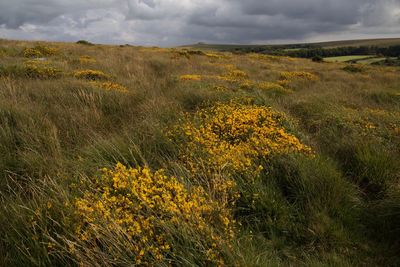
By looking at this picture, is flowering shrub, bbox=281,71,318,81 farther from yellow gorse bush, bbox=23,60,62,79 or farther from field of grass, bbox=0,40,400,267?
yellow gorse bush, bbox=23,60,62,79

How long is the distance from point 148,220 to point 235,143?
195 centimetres

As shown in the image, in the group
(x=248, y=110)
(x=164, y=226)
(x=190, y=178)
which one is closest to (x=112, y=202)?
(x=164, y=226)

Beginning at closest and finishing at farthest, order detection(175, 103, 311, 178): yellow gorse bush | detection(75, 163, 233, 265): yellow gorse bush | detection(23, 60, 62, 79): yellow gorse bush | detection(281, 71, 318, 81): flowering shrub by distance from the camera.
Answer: detection(75, 163, 233, 265): yellow gorse bush → detection(175, 103, 311, 178): yellow gorse bush → detection(23, 60, 62, 79): yellow gorse bush → detection(281, 71, 318, 81): flowering shrub

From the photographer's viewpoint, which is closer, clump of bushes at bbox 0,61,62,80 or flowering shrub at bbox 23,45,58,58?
clump of bushes at bbox 0,61,62,80

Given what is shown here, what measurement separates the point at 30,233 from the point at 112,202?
68 cm

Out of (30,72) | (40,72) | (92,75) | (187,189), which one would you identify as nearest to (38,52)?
(30,72)

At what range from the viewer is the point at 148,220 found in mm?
2480

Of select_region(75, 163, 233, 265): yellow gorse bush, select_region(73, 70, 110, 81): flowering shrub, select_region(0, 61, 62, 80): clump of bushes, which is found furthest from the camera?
select_region(73, 70, 110, 81): flowering shrub

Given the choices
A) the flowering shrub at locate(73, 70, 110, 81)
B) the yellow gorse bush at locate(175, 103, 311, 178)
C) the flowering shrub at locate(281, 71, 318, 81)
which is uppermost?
the flowering shrub at locate(73, 70, 110, 81)

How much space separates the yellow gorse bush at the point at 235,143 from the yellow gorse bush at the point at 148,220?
0.68 meters

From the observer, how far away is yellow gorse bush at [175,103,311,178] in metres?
3.56

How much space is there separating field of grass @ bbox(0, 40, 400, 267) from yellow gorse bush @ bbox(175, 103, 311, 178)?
0.08 ft

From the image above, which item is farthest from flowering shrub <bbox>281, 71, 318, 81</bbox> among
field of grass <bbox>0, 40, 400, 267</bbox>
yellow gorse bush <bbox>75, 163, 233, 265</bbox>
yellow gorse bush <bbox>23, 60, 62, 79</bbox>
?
yellow gorse bush <bbox>75, 163, 233, 265</bbox>

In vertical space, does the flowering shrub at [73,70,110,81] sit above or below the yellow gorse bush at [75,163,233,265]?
above
